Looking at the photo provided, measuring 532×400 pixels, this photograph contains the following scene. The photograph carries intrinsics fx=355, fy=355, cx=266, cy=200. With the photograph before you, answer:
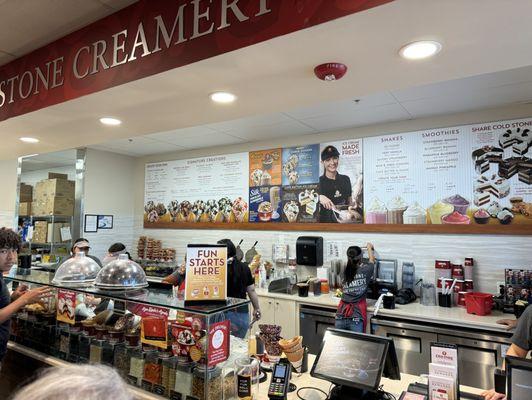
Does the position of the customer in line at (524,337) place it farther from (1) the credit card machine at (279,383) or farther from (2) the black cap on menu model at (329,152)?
(2) the black cap on menu model at (329,152)

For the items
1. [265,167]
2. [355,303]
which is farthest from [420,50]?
[265,167]

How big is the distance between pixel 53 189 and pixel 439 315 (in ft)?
16.2

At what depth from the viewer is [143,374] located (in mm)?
1767

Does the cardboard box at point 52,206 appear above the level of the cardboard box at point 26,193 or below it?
below

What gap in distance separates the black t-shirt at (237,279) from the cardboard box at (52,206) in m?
2.94

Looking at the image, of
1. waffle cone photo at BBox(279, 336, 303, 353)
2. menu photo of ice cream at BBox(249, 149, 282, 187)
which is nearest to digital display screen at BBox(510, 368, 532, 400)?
waffle cone photo at BBox(279, 336, 303, 353)

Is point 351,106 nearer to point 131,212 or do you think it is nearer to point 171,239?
point 171,239

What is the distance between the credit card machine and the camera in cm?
158

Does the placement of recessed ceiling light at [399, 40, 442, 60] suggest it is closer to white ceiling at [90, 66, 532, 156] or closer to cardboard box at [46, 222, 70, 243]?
white ceiling at [90, 66, 532, 156]

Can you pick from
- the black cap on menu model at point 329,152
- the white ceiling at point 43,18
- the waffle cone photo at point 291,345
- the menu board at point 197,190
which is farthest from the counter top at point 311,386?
the menu board at point 197,190

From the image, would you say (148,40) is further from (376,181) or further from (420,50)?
(376,181)

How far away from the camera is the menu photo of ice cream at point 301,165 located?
4.71 metres

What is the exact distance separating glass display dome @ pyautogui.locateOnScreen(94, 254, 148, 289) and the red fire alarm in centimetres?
155

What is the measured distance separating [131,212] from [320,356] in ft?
17.8
